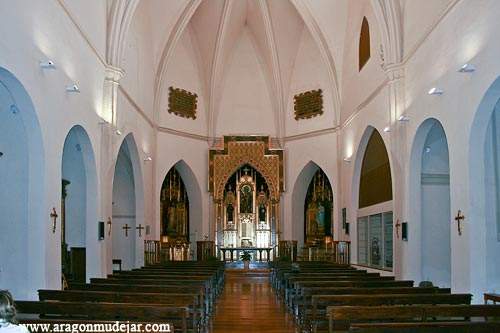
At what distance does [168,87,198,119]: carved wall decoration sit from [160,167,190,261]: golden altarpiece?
276cm

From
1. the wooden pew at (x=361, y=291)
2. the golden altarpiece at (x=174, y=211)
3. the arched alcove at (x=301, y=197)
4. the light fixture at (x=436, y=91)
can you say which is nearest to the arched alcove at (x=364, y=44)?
the light fixture at (x=436, y=91)

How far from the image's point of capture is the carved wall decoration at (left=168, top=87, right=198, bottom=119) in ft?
84.1

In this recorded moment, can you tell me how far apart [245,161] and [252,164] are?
1.15ft

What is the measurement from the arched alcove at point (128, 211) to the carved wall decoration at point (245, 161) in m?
5.21

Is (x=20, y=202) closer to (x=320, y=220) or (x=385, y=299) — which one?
(x=385, y=299)

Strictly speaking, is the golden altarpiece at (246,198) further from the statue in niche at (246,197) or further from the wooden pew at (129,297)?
the wooden pew at (129,297)

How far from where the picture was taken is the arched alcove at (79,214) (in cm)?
1560

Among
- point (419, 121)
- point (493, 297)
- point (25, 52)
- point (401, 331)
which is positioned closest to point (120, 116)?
point (25, 52)

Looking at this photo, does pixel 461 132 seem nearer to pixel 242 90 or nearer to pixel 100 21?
pixel 100 21

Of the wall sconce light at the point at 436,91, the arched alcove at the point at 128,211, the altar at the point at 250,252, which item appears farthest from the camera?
the altar at the point at 250,252

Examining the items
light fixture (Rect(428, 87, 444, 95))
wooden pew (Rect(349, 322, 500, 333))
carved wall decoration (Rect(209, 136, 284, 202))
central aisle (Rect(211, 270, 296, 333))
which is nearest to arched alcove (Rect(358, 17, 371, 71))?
light fixture (Rect(428, 87, 444, 95))

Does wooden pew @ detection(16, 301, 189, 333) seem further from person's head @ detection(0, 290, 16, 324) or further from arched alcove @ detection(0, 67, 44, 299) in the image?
arched alcove @ detection(0, 67, 44, 299)

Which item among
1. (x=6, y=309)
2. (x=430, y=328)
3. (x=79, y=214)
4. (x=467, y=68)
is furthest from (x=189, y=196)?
(x=6, y=309)

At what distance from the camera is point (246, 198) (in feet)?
93.2
